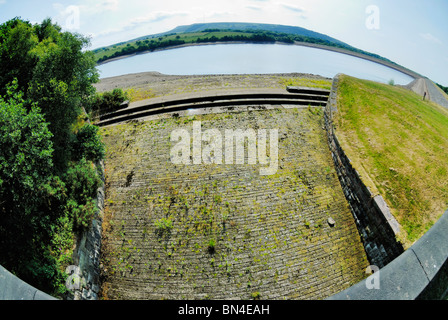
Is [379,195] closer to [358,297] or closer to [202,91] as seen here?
[358,297]

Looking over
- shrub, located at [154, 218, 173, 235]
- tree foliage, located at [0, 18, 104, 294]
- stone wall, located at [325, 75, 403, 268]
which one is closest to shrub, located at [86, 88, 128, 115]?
tree foliage, located at [0, 18, 104, 294]

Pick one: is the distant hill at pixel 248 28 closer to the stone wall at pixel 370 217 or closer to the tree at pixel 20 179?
the stone wall at pixel 370 217

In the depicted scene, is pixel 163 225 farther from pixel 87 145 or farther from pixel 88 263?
pixel 87 145

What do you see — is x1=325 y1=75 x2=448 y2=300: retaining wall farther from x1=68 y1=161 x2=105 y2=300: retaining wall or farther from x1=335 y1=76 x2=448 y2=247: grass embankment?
x1=68 y1=161 x2=105 y2=300: retaining wall

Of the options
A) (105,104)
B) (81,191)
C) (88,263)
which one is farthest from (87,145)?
(105,104)

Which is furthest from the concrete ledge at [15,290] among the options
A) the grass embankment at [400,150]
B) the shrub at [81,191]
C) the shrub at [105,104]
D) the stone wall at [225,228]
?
the shrub at [105,104]
